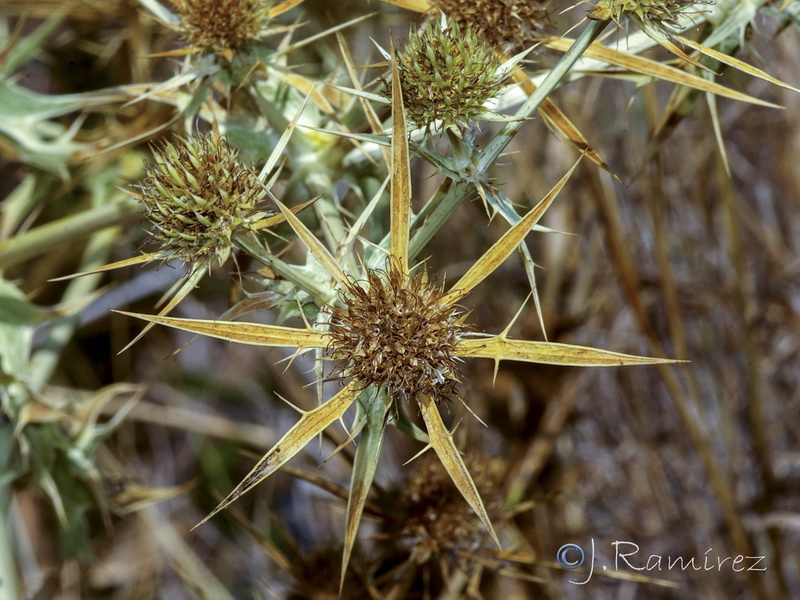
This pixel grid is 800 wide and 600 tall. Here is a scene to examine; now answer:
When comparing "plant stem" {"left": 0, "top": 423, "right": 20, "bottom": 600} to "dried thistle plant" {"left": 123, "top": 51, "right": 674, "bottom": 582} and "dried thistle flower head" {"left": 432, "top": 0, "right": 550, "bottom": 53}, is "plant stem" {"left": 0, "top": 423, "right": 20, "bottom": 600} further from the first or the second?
"dried thistle flower head" {"left": 432, "top": 0, "right": 550, "bottom": 53}

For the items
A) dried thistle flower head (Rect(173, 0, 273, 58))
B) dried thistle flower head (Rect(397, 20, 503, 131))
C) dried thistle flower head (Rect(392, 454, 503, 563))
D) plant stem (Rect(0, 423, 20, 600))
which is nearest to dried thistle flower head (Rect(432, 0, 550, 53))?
dried thistle flower head (Rect(397, 20, 503, 131))

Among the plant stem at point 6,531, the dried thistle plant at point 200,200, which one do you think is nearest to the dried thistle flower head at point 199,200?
the dried thistle plant at point 200,200

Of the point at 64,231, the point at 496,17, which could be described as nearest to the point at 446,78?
the point at 496,17

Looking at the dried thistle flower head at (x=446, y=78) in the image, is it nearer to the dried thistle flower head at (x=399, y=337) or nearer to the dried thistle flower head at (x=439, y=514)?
the dried thistle flower head at (x=399, y=337)

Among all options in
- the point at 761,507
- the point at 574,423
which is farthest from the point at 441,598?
the point at 761,507

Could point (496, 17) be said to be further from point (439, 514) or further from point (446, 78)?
point (439, 514)

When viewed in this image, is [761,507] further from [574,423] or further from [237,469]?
[237,469]
